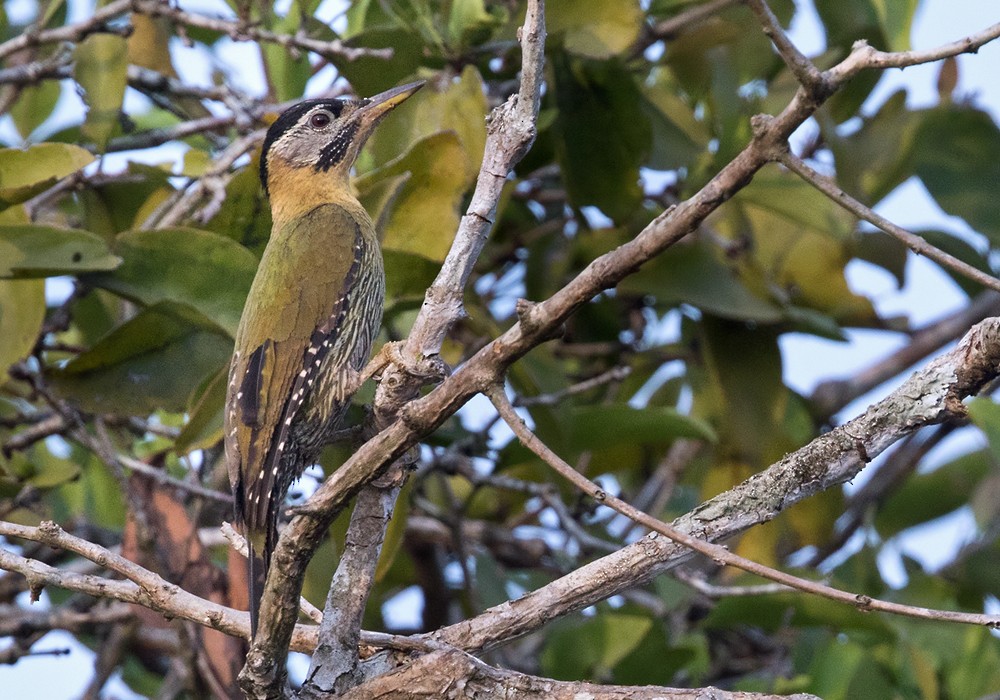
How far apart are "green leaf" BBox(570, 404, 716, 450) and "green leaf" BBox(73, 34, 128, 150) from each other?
2.00 m

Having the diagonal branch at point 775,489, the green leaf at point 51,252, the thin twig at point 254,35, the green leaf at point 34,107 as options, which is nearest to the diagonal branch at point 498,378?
the diagonal branch at point 775,489

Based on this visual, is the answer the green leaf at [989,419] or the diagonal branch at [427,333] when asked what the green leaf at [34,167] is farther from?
the green leaf at [989,419]

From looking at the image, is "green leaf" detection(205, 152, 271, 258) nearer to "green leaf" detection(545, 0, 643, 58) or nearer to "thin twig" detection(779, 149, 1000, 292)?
"green leaf" detection(545, 0, 643, 58)

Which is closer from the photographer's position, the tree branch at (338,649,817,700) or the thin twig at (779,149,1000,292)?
the thin twig at (779,149,1000,292)

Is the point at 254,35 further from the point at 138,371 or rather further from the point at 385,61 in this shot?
the point at 138,371

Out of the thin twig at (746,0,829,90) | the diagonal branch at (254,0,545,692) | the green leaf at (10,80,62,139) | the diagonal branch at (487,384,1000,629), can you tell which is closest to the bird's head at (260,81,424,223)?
the green leaf at (10,80,62,139)

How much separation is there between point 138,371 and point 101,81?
106cm

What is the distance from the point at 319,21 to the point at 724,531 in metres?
2.92

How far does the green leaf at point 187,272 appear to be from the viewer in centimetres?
391

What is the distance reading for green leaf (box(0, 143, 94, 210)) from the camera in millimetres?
3859

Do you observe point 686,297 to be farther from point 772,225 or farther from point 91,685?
point 91,685

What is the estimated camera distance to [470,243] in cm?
255

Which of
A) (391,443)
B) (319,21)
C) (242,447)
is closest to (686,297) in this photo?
(319,21)

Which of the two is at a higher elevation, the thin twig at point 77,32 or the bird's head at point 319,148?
the thin twig at point 77,32
